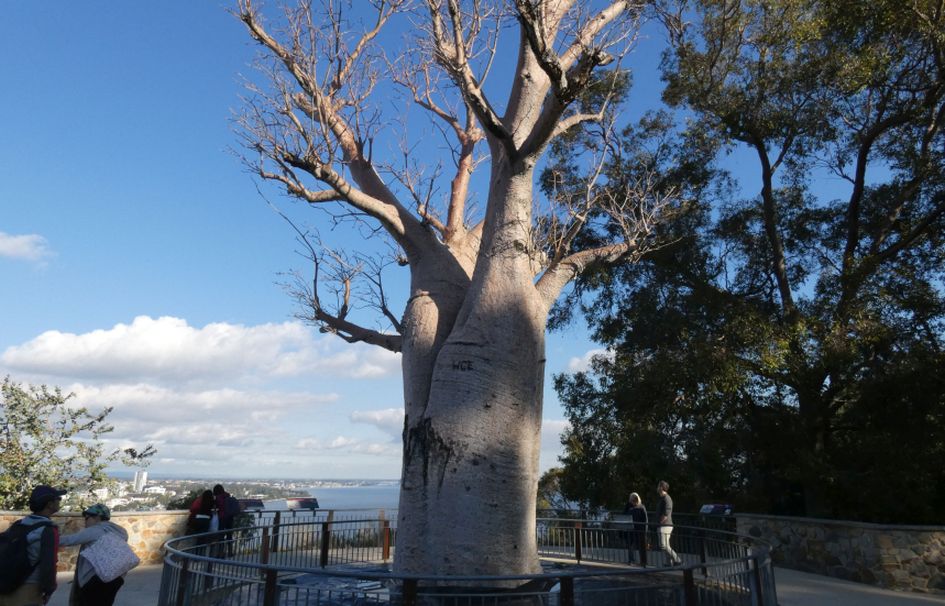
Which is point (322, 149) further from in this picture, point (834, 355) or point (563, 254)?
point (834, 355)

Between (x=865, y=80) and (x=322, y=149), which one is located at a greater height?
(x=865, y=80)

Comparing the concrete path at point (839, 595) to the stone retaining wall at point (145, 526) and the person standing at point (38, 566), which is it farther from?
the stone retaining wall at point (145, 526)

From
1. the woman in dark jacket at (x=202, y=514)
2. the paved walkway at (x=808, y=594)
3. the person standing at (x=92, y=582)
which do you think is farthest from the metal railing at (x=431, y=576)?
the paved walkway at (x=808, y=594)

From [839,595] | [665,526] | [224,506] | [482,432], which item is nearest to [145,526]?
[224,506]

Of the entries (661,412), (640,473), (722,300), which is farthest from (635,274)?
(640,473)

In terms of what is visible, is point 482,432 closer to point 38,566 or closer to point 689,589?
point 689,589

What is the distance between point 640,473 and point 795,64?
1032 centimetres

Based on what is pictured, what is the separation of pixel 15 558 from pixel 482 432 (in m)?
4.29

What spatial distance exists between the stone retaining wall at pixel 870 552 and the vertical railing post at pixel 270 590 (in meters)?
9.04

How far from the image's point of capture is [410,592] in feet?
16.3

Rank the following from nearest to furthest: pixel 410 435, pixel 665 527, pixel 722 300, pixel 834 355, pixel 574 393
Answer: pixel 410 435, pixel 665 527, pixel 834 355, pixel 722 300, pixel 574 393

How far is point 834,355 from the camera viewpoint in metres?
13.0

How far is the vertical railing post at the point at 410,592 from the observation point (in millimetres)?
4957

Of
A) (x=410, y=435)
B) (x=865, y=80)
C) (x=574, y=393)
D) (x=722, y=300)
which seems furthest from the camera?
(x=574, y=393)
